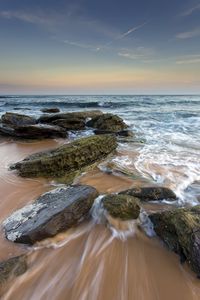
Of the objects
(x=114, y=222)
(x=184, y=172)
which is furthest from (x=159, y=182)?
(x=114, y=222)

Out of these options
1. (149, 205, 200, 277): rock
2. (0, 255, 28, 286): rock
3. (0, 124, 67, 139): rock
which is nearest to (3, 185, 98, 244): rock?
(0, 255, 28, 286): rock

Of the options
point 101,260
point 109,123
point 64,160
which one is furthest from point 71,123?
point 101,260

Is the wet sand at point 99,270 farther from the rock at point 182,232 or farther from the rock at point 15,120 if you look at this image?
the rock at point 15,120

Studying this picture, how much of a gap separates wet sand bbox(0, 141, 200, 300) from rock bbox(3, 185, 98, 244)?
0.32ft

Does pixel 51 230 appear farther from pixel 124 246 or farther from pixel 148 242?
pixel 148 242

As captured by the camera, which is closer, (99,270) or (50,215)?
(99,270)

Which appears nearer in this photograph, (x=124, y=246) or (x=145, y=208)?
(x=124, y=246)

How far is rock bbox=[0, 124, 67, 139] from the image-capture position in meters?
8.16

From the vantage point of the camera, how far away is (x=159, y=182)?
4.32 m

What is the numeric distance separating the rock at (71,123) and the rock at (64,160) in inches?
165

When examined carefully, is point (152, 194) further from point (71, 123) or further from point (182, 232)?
point (71, 123)

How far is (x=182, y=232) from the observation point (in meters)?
2.44

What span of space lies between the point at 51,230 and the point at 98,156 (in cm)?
329

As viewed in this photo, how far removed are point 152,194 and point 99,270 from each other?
1.62m
